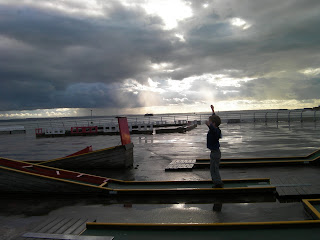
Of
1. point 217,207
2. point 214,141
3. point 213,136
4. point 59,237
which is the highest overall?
point 213,136

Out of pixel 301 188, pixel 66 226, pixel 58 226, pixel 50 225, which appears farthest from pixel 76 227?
pixel 301 188

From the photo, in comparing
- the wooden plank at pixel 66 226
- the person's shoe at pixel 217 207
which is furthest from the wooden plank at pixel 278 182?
the wooden plank at pixel 66 226

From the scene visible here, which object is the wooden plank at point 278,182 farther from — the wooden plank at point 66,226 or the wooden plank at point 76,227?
the wooden plank at point 66,226

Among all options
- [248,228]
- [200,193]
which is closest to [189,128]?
[200,193]

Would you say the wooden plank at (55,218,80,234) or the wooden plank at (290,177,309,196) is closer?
the wooden plank at (55,218,80,234)

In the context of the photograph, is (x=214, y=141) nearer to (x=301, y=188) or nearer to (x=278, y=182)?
(x=278, y=182)

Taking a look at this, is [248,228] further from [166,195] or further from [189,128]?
[189,128]

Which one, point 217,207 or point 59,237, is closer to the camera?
point 59,237

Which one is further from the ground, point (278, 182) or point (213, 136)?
point (213, 136)

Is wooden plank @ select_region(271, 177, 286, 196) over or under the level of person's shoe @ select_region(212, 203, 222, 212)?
over

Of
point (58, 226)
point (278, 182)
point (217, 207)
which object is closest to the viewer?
point (58, 226)

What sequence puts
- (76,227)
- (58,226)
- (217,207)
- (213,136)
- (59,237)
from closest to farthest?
(59,237) → (76,227) → (58,226) → (217,207) → (213,136)

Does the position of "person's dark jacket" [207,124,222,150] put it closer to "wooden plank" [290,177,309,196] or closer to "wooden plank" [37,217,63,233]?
"wooden plank" [290,177,309,196]

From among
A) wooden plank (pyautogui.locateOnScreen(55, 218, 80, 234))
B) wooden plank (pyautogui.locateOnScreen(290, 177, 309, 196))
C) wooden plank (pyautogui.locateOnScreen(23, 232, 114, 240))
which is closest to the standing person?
wooden plank (pyautogui.locateOnScreen(290, 177, 309, 196))
